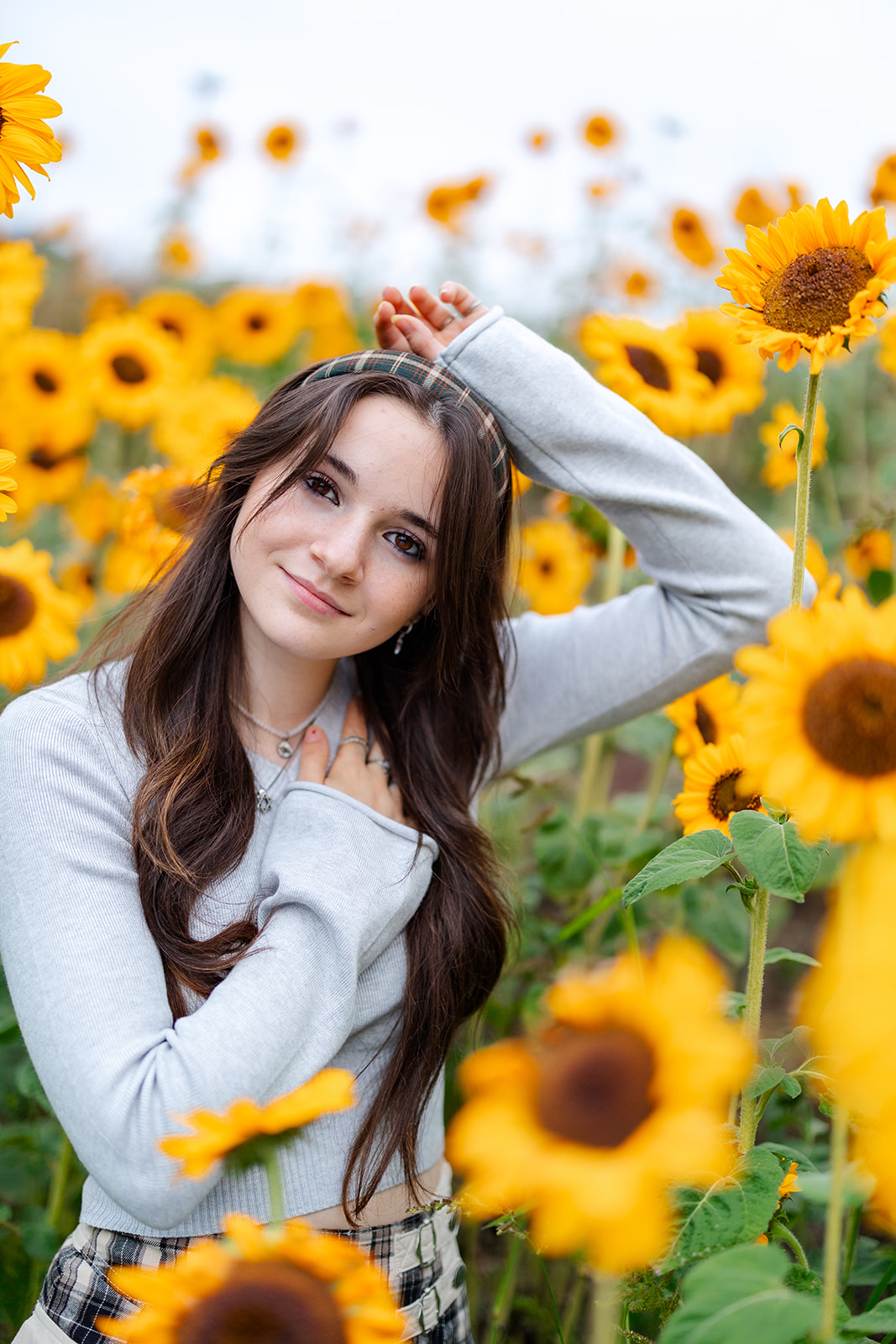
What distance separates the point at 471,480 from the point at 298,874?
49 centimetres

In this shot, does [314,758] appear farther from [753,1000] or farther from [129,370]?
[129,370]

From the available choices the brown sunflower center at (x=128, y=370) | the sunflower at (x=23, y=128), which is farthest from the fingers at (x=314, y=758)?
the brown sunflower center at (x=128, y=370)

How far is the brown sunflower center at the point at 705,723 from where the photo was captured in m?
1.45

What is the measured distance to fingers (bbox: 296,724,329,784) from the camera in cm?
131

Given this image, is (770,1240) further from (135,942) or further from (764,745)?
(135,942)

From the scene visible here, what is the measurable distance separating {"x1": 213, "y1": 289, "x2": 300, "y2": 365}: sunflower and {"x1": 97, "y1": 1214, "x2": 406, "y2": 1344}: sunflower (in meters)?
2.80

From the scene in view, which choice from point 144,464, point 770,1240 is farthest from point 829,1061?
point 144,464

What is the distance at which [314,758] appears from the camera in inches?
52.1

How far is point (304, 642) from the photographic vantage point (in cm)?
122

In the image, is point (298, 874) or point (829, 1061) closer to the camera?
point (829, 1061)

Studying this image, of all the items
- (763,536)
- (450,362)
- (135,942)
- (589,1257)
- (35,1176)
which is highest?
(450,362)

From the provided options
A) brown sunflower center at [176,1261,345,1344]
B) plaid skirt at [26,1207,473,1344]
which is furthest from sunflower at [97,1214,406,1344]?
plaid skirt at [26,1207,473,1344]

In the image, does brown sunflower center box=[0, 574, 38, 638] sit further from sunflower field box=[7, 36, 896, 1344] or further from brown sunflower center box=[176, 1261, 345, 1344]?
brown sunflower center box=[176, 1261, 345, 1344]

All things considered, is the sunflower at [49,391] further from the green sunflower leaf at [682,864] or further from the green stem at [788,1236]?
the green stem at [788,1236]
